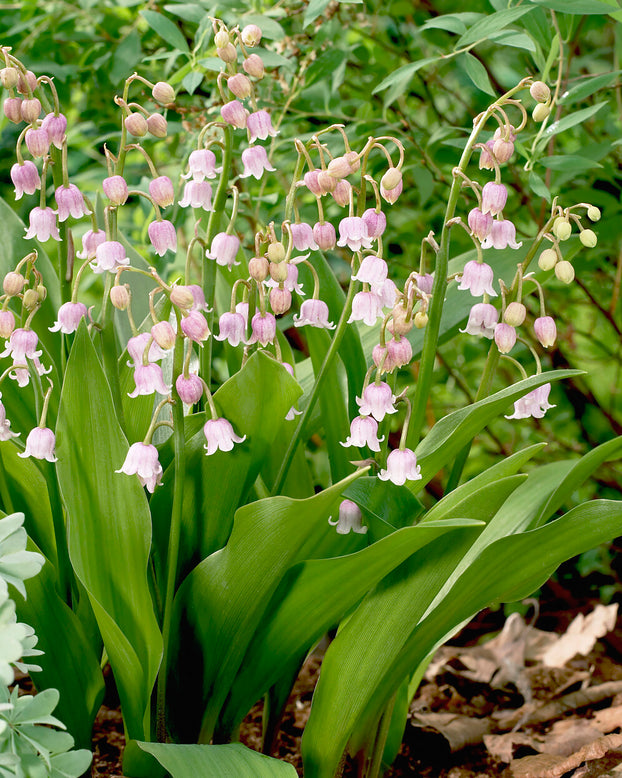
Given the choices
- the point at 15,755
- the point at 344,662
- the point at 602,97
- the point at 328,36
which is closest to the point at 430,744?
the point at 344,662

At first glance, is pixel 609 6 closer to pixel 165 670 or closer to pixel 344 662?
pixel 344 662

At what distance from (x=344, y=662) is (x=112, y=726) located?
0.71 metres

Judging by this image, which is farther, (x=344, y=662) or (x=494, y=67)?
(x=494, y=67)

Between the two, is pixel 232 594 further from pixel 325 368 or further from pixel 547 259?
pixel 547 259

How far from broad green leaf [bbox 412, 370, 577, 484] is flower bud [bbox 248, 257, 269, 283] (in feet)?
1.05

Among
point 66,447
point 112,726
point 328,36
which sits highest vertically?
point 328,36

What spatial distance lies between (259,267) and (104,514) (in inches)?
15.3

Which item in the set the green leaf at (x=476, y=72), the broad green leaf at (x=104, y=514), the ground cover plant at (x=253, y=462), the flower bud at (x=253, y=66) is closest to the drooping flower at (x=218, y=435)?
the ground cover plant at (x=253, y=462)

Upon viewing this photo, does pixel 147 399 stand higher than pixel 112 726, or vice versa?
pixel 147 399

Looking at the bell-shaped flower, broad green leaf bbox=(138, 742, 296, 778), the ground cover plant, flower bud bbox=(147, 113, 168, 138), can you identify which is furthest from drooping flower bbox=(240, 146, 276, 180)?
broad green leaf bbox=(138, 742, 296, 778)

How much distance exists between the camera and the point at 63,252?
1.12 m

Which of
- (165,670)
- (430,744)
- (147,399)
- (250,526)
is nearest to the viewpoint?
(250,526)

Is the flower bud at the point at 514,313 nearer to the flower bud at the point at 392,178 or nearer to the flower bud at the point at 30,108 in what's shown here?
the flower bud at the point at 392,178

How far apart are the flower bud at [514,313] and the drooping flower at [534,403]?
0.12 m
